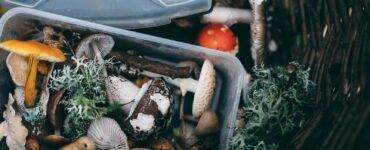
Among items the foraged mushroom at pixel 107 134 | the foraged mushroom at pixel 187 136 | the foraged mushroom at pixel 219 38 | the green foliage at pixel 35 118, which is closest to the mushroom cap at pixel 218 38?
the foraged mushroom at pixel 219 38

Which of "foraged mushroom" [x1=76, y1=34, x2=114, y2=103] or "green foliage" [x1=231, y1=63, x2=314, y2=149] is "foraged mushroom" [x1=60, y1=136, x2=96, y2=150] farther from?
"green foliage" [x1=231, y1=63, x2=314, y2=149]

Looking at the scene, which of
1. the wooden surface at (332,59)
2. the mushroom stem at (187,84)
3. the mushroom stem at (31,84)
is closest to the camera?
the wooden surface at (332,59)

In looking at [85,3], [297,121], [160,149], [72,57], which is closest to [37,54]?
[72,57]

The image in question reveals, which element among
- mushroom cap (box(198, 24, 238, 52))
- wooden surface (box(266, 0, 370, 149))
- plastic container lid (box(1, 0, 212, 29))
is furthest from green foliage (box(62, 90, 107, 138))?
wooden surface (box(266, 0, 370, 149))

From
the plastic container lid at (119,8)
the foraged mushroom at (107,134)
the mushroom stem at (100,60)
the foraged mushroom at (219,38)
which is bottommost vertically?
the foraged mushroom at (107,134)

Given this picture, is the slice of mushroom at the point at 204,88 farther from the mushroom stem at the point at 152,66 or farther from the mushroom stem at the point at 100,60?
the mushroom stem at the point at 100,60

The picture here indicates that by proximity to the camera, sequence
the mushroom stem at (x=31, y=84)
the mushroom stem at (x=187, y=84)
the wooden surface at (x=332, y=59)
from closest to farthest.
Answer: the wooden surface at (x=332, y=59), the mushroom stem at (x=31, y=84), the mushroom stem at (x=187, y=84)

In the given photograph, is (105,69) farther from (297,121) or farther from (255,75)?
(297,121)
